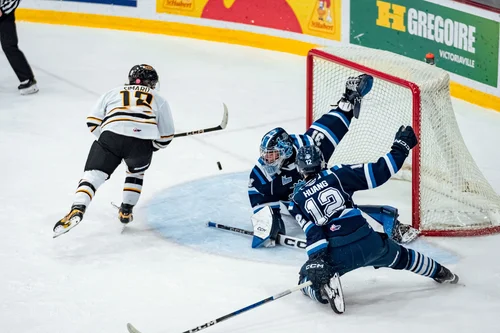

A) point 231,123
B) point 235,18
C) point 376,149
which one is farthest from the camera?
point 235,18

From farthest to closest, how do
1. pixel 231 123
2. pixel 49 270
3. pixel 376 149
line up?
pixel 231 123, pixel 376 149, pixel 49 270

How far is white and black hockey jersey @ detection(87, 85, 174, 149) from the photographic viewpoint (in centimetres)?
526

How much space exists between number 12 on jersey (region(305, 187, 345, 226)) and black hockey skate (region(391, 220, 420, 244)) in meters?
0.86

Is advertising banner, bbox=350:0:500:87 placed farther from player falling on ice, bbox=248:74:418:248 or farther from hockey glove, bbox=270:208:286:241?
hockey glove, bbox=270:208:286:241

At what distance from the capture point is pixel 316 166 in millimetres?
4438

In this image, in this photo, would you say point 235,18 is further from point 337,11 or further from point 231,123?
point 231,123

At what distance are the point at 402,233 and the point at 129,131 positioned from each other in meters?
1.49

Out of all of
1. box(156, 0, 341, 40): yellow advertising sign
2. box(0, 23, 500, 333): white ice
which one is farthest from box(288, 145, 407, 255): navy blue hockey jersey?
box(156, 0, 341, 40): yellow advertising sign

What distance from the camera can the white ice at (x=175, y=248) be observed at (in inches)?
175

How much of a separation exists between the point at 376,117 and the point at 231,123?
1.46m

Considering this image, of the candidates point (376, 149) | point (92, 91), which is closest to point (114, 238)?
point (376, 149)

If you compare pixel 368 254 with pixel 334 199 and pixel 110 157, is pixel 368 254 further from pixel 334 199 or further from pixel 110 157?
pixel 110 157

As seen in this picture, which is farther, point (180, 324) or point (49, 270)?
point (49, 270)

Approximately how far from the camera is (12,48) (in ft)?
26.0
